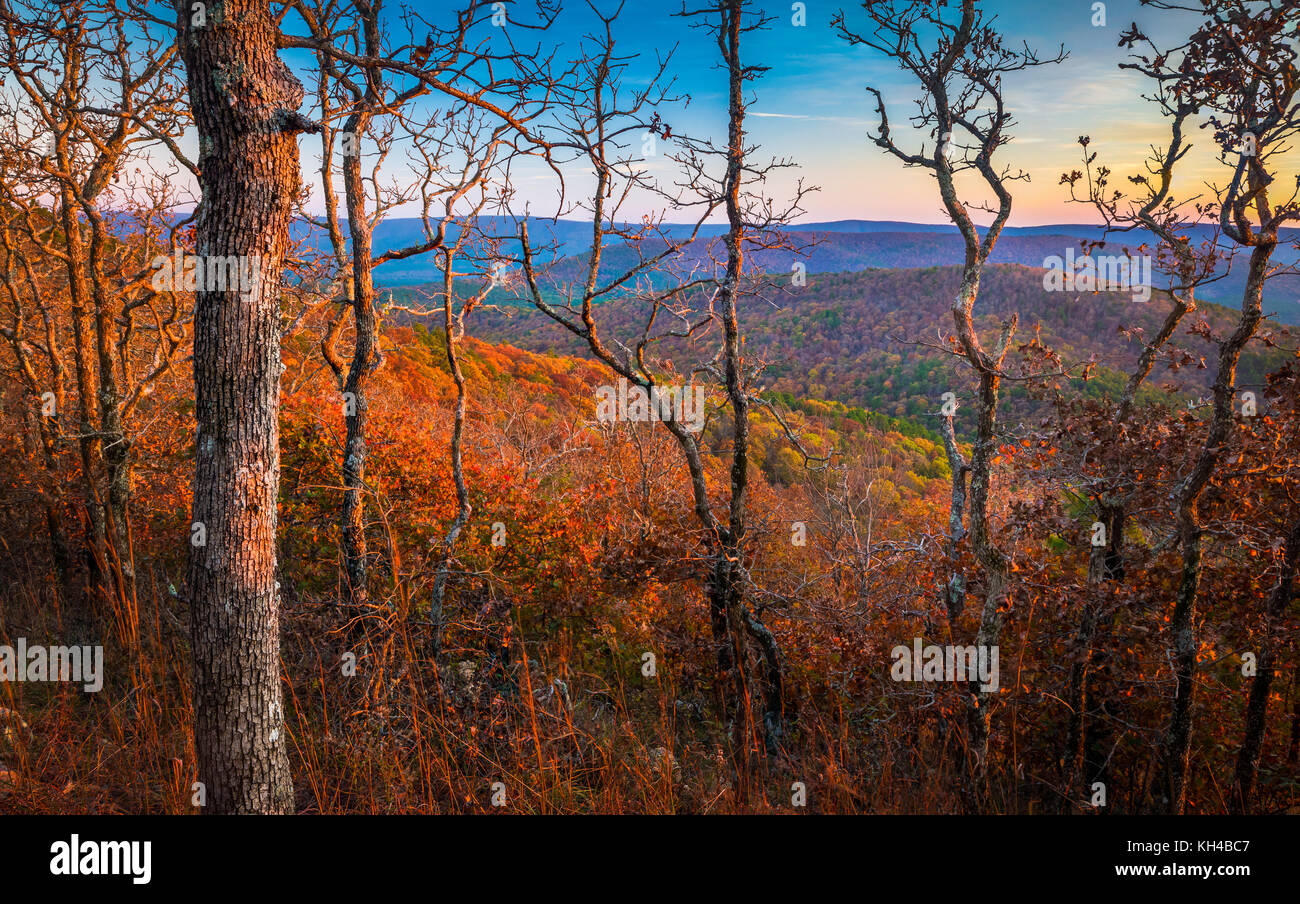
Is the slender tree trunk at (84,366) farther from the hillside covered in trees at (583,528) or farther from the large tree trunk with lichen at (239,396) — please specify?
the large tree trunk with lichen at (239,396)

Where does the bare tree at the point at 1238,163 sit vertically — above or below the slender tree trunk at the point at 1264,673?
above

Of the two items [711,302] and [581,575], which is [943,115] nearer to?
[711,302]

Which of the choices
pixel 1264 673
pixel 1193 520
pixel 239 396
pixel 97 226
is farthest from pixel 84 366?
pixel 1264 673

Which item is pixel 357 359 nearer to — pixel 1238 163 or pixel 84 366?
pixel 84 366

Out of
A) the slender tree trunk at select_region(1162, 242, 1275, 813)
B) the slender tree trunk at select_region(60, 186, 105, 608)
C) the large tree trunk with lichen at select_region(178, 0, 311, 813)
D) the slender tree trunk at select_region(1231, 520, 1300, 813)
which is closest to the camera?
the large tree trunk with lichen at select_region(178, 0, 311, 813)

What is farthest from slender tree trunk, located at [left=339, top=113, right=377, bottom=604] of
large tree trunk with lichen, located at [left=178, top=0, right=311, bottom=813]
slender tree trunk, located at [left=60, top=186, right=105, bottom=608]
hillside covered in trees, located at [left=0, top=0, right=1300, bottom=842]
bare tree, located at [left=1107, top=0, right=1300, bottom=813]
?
bare tree, located at [left=1107, top=0, right=1300, bottom=813]

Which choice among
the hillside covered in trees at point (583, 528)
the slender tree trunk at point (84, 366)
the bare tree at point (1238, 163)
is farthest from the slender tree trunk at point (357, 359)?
the bare tree at point (1238, 163)

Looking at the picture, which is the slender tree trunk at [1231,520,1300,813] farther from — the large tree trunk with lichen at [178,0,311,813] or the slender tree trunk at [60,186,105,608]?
the slender tree trunk at [60,186,105,608]
